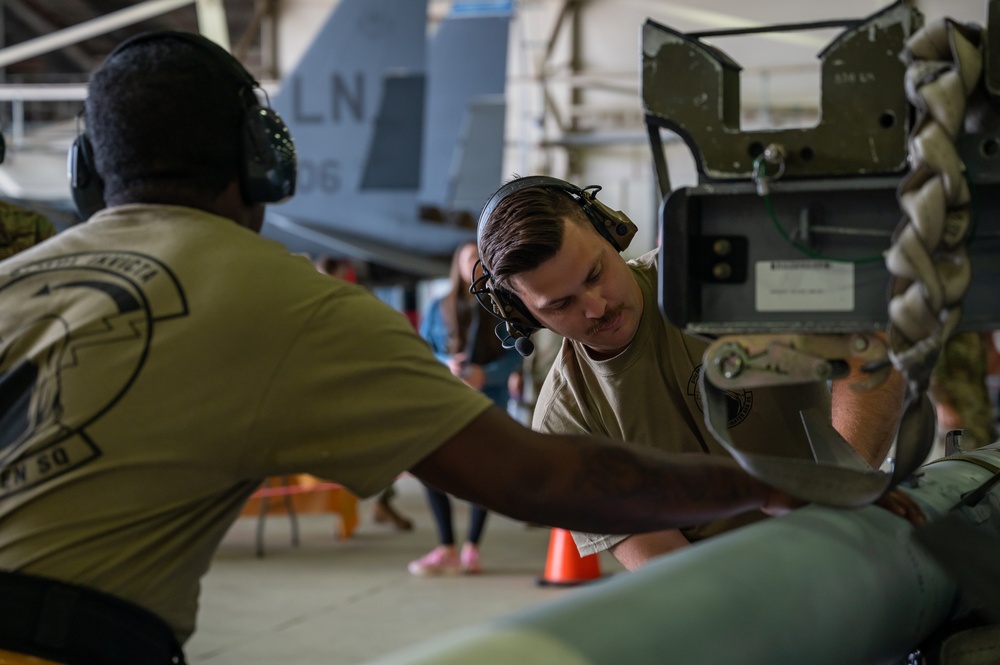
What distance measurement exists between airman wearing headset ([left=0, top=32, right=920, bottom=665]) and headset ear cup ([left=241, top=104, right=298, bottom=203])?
0.11 metres

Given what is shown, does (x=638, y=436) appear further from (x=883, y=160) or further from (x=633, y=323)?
(x=883, y=160)

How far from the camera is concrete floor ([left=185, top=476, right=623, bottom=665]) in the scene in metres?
3.82

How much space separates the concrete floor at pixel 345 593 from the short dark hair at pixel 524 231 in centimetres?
184

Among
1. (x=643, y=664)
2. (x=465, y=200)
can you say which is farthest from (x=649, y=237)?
(x=643, y=664)

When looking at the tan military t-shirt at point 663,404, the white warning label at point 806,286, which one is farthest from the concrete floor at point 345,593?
the white warning label at point 806,286

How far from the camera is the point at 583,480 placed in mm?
1196

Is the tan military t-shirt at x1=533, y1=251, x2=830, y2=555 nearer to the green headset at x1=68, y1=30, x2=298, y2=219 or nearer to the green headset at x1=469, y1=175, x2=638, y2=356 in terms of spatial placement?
the green headset at x1=469, y1=175, x2=638, y2=356

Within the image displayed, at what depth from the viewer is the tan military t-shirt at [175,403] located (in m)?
1.12

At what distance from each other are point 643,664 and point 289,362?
51cm

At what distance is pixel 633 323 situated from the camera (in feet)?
5.59

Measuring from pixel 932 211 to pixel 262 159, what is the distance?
76 centimetres

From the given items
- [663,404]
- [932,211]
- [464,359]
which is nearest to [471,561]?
[464,359]

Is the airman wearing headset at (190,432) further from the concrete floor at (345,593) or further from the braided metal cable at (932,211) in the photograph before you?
the concrete floor at (345,593)

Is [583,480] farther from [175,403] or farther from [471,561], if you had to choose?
[471,561]
